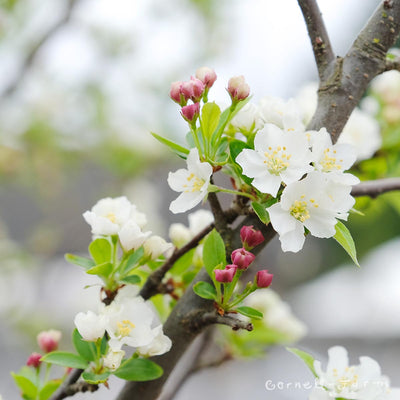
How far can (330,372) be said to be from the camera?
0.44 m

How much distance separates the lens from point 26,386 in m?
0.48

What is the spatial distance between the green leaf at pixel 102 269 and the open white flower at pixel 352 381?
0.19m

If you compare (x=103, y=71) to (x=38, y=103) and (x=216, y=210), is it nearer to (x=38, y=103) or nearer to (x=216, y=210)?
(x=38, y=103)

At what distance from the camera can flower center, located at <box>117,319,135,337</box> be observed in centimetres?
40

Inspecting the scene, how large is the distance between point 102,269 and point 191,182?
0.36ft

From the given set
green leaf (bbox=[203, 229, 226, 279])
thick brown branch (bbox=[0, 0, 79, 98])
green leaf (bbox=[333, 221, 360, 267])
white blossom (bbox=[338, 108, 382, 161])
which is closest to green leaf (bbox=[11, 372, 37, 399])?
green leaf (bbox=[203, 229, 226, 279])

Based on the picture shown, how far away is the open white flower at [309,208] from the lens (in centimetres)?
36

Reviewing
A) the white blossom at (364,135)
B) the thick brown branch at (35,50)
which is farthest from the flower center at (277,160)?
the thick brown branch at (35,50)

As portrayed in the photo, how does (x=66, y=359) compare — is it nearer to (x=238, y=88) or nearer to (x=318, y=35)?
(x=238, y=88)

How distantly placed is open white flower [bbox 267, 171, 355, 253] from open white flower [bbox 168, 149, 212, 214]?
0.06 metres

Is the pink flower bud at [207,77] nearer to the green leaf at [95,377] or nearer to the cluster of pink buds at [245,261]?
the cluster of pink buds at [245,261]

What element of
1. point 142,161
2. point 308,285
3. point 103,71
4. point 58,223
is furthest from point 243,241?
point 308,285

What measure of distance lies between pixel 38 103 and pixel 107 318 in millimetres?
1622

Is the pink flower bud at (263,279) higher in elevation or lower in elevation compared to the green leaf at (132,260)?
lower
